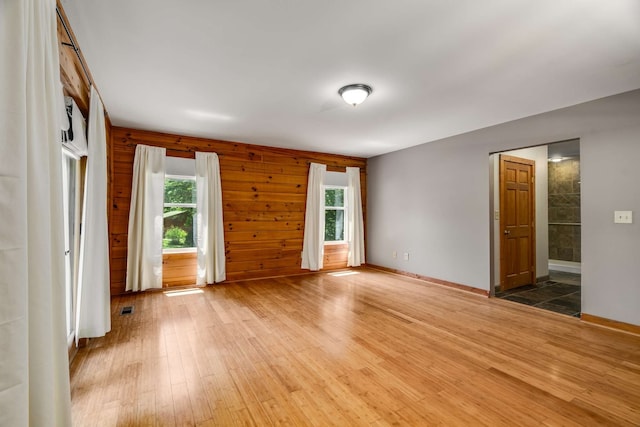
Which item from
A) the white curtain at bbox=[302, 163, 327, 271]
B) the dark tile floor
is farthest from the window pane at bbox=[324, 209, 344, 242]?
the dark tile floor

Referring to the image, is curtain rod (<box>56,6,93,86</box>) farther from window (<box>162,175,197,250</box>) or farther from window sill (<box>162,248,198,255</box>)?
window sill (<box>162,248,198,255</box>)

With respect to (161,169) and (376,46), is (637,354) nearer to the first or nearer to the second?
(376,46)

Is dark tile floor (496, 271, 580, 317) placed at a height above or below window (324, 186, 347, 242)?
below

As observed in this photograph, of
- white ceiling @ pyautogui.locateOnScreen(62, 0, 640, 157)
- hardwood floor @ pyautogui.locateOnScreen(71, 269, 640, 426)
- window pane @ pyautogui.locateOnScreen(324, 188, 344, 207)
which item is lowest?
hardwood floor @ pyautogui.locateOnScreen(71, 269, 640, 426)

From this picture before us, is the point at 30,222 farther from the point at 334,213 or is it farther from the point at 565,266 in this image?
the point at 565,266

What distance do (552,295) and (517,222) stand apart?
1.19 m

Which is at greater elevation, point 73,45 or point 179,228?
point 73,45

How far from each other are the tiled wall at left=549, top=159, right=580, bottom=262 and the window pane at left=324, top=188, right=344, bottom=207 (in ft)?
16.1

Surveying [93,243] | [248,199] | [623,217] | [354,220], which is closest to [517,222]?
[623,217]

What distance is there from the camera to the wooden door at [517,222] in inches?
182

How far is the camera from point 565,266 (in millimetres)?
6254

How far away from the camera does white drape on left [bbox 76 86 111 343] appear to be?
2.49 meters

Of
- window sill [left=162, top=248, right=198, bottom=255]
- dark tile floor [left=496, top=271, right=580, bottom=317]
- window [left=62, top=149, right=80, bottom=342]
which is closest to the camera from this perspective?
window [left=62, top=149, right=80, bottom=342]

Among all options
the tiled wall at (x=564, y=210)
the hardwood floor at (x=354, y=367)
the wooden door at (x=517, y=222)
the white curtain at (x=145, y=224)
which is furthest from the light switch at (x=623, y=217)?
the white curtain at (x=145, y=224)
